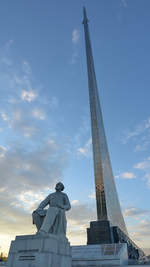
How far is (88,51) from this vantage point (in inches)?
1417

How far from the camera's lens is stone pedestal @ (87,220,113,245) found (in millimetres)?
19234

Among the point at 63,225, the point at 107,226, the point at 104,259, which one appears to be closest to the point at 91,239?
the point at 107,226

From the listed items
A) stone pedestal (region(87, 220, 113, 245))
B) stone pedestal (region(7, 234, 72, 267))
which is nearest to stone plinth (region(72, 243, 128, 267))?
stone pedestal (region(87, 220, 113, 245))

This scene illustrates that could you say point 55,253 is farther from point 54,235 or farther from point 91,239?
point 91,239

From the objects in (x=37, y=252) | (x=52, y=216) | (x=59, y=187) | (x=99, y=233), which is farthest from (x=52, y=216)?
(x=99, y=233)

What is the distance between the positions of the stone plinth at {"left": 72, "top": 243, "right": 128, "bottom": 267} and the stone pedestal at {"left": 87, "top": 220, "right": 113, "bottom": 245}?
4466 millimetres

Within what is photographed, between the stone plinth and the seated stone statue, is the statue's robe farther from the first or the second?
the stone plinth

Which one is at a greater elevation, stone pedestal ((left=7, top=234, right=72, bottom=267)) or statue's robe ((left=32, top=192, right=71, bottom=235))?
statue's robe ((left=32, top=192, right=71, bottom=235))

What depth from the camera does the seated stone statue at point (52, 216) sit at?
698 centimetres

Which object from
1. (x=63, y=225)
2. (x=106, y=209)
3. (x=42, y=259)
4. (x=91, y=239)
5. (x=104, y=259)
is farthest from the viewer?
(x=106, y=209)

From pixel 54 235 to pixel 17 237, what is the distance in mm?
1121

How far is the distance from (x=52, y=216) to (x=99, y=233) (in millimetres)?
14089

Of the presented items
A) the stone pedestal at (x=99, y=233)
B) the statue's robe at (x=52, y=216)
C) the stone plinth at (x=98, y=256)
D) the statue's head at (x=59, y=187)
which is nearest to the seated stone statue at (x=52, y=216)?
the statue's robe at (x=52, y=216)

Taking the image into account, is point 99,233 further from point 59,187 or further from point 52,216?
point 52,216
